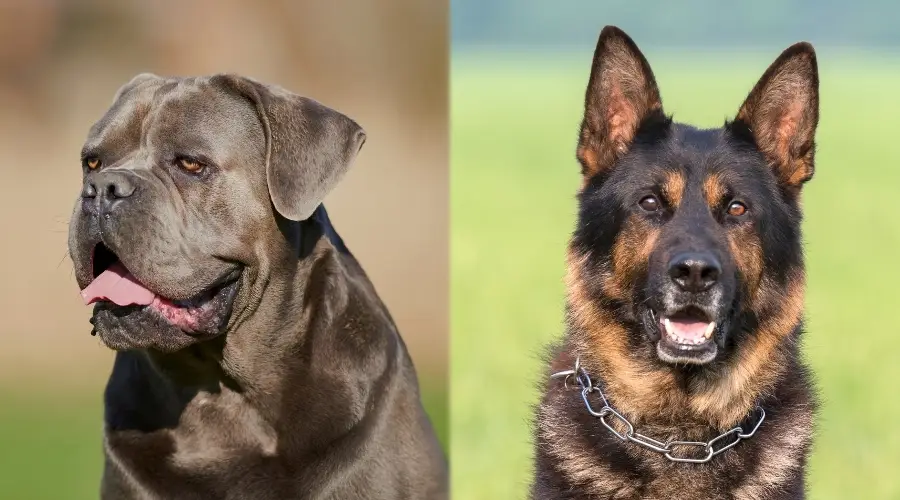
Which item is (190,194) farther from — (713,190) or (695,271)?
(713,190)

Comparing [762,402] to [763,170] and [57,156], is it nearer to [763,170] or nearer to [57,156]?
[763,170]

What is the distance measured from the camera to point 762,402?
12.3 ft

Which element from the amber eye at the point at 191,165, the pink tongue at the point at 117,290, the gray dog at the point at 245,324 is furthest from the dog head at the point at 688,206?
the pink tongue at the point at 117,290

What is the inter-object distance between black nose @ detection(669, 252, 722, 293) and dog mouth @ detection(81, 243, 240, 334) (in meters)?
1.44

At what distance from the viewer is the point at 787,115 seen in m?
3.83

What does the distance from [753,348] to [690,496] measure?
22.1 inches

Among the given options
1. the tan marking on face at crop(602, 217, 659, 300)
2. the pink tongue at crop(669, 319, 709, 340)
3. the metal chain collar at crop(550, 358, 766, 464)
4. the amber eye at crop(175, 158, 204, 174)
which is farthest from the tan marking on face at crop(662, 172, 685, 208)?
the amber eye at crop(175, 158, 204, 174)

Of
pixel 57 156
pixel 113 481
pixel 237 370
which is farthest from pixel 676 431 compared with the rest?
pixel 57 156

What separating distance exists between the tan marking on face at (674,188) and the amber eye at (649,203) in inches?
1.7

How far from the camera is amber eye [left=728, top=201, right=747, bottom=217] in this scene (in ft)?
12.0

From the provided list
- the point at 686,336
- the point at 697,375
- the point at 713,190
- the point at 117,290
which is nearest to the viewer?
the point at 117,290

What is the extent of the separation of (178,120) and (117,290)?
0.60m

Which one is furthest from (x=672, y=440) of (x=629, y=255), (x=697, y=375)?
(x=629, y=255)

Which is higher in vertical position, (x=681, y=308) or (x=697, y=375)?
(x=681, y=308)
